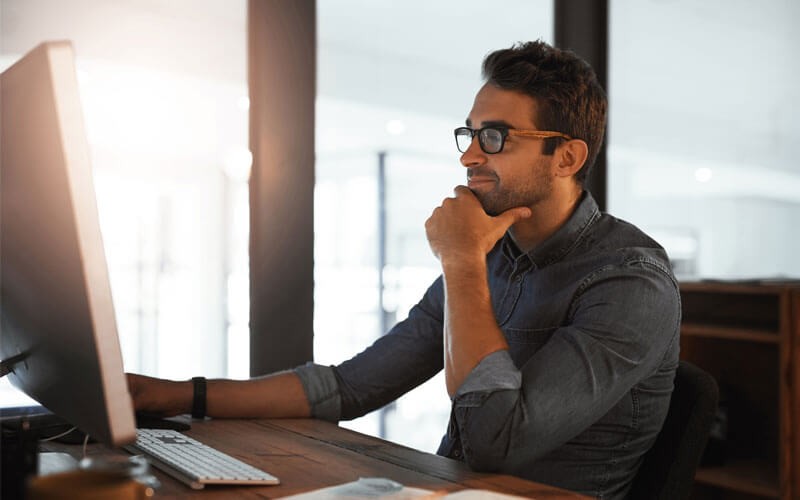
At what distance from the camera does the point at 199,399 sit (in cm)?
163

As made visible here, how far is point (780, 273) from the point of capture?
3475 millimetres

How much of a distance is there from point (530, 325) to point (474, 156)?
0.36m

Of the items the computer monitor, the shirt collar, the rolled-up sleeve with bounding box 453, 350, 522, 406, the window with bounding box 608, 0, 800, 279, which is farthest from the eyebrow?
the window with bounding box 608, 0, 800, 279

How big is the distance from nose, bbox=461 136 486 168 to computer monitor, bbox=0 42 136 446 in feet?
2.93

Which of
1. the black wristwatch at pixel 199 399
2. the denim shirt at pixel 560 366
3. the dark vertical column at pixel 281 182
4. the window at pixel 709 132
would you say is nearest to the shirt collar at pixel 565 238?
the denim shirt at pixel 560 366

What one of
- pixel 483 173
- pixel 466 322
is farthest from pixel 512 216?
pixel 466 322

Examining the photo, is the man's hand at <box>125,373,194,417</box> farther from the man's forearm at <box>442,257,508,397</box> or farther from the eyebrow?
the eyebrow

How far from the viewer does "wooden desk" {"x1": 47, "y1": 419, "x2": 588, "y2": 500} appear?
3.76ft

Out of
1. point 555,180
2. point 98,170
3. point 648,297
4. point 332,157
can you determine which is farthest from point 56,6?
point 648,297

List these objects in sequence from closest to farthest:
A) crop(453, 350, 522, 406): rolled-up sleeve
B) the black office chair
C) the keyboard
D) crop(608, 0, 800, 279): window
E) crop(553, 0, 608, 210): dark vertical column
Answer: the keyboard
crop(453, 350, 522, 406): rolled-up sleeve
the black office chair
crop(553, 0, 608, 210): dark vertical column
crop(608, 0, 800, 279): window

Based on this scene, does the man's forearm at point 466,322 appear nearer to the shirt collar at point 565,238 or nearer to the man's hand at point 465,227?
the man's hand at point 465,227

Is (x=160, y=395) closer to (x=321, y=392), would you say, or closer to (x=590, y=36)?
(x=321, y=392)

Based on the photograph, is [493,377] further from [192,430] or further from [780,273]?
[780,273]

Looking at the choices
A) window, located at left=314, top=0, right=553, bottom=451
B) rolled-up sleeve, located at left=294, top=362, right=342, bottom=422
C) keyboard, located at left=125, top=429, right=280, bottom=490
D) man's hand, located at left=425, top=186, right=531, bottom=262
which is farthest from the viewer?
window, located at left=314, top=0, right=553, bottom=451
